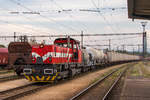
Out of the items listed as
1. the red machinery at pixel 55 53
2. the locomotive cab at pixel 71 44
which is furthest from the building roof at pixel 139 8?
the locomotive cab at pixel 71 44

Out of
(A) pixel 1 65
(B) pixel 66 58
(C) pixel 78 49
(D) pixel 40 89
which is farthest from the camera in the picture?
(A) pixel 1 65

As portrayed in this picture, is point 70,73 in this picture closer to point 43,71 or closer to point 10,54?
point 43,71

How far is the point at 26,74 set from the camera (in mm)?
14359

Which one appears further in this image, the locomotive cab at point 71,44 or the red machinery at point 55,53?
the locomotive cab at point 71,44

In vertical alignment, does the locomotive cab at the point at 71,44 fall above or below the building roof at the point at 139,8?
below

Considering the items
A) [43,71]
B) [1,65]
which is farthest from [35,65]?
[1,65]

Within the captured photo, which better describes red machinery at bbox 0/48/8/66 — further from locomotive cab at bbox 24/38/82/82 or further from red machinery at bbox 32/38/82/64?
locomotive cab at bbox 24/38/82/82

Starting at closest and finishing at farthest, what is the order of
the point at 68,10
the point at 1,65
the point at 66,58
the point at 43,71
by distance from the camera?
the point at 43,71
the point at 66,58
the point at 68,10
the point at 1,65

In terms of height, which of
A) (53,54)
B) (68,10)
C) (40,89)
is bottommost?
(40,89)

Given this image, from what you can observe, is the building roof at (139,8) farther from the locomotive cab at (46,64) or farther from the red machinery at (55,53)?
the locomotive cab at (46,64)

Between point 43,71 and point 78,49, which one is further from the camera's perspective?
point 78,49

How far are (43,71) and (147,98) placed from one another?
6.68 metres

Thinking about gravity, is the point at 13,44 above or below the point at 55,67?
above

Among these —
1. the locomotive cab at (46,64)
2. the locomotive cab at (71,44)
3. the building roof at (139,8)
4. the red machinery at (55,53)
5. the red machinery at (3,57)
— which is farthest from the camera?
the red machinery at (3,57)
